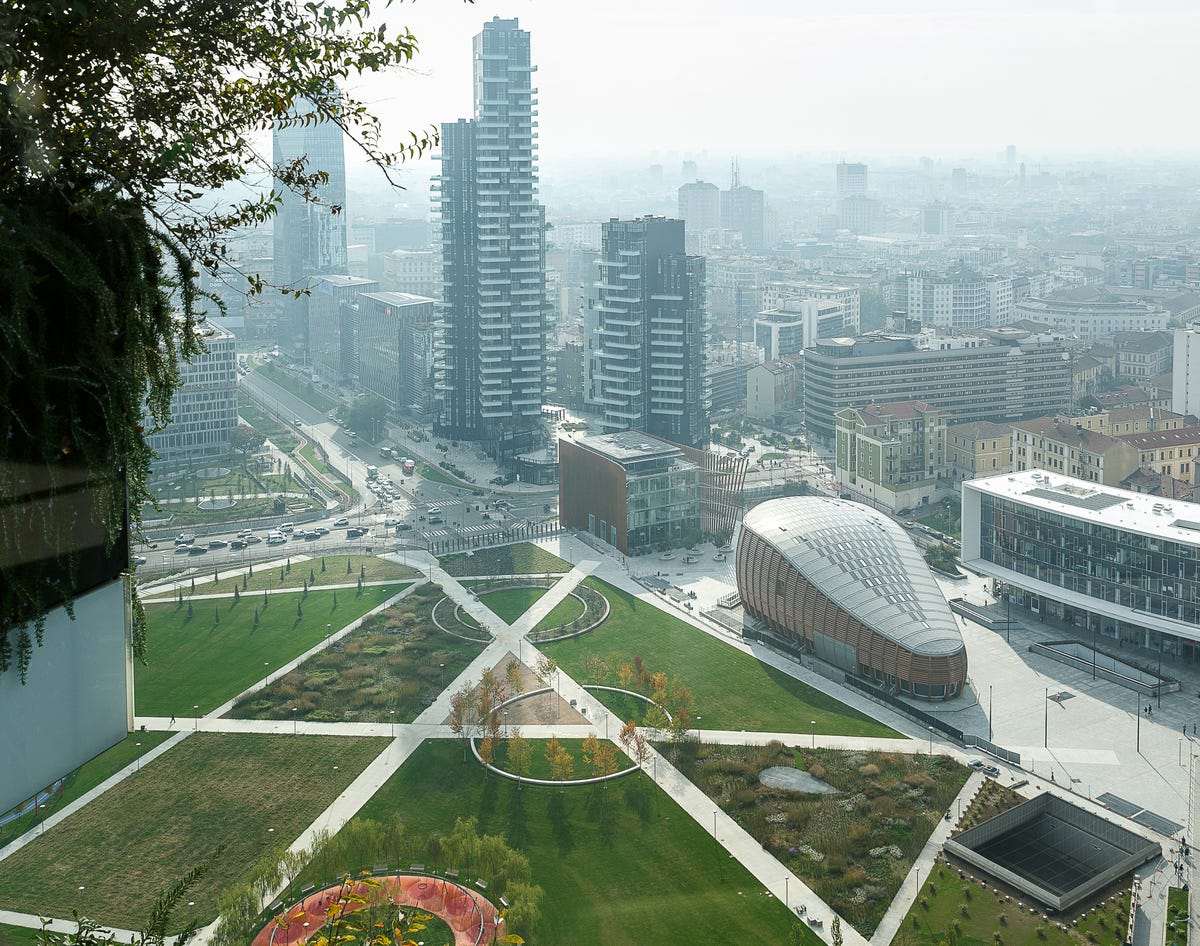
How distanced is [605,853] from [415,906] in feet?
11.2

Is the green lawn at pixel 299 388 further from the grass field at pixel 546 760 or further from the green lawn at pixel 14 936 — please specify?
the green lawn at pixel 14 936

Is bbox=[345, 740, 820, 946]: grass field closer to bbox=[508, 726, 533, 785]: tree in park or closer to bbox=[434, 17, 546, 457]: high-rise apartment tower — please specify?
bbox=[508, 726, 533, 785]: tree in park

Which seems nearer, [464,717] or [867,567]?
[464,717]

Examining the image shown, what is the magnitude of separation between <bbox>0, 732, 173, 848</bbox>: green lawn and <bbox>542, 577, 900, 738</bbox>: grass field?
8780mm

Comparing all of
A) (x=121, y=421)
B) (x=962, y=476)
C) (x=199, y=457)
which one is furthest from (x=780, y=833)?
(x=199, y=457)

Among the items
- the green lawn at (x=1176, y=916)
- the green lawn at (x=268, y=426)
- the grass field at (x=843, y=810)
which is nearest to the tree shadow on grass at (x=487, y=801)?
the grass field at (x=843, y=810)

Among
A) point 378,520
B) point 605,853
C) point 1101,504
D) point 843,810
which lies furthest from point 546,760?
point 378,520

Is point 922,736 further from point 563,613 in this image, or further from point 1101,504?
point 563,613

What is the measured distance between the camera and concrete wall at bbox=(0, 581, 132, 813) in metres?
4.94

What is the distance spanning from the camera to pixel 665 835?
763 inches

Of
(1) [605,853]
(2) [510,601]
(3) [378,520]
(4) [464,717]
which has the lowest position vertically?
(1) [605,853]

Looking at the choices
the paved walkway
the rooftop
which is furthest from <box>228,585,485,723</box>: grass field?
the rooftop

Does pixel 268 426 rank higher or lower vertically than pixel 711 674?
higher

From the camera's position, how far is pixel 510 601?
30828 millimetres
